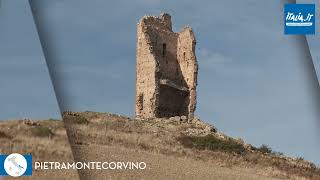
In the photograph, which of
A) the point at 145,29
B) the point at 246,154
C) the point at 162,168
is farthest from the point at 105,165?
the point at 145,29

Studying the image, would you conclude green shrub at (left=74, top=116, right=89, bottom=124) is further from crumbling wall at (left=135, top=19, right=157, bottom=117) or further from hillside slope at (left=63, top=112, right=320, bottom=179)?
crumbling wall at (left=135, top=19, right=157, bottom=117)

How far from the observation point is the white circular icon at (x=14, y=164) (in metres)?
8.49

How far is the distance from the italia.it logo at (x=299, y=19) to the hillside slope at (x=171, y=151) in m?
4.00

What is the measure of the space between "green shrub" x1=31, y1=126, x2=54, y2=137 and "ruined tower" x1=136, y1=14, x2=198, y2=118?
741 inches

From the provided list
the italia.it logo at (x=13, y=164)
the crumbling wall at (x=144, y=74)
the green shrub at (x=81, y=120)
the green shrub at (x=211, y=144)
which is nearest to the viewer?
the italia.it logo at (x=13, y=164)

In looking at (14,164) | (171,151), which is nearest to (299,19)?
(14,164)

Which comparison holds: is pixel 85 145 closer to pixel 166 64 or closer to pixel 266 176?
pixel 266 176

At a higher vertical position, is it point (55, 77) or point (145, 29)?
point (145, 29)

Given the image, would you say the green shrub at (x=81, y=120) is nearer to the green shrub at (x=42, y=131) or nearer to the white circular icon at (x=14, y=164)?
the green shrub at (x=42, y=131)

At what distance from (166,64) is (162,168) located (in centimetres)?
1780

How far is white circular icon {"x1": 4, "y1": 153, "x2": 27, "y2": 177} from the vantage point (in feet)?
27.8

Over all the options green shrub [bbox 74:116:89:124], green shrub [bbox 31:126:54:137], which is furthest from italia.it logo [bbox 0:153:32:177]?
green shrub [bbox 74:116:89:124]

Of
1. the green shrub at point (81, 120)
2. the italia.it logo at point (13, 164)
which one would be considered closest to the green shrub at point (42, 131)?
the italia.it logo at point (13, 164)

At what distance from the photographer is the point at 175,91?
1232 inches
